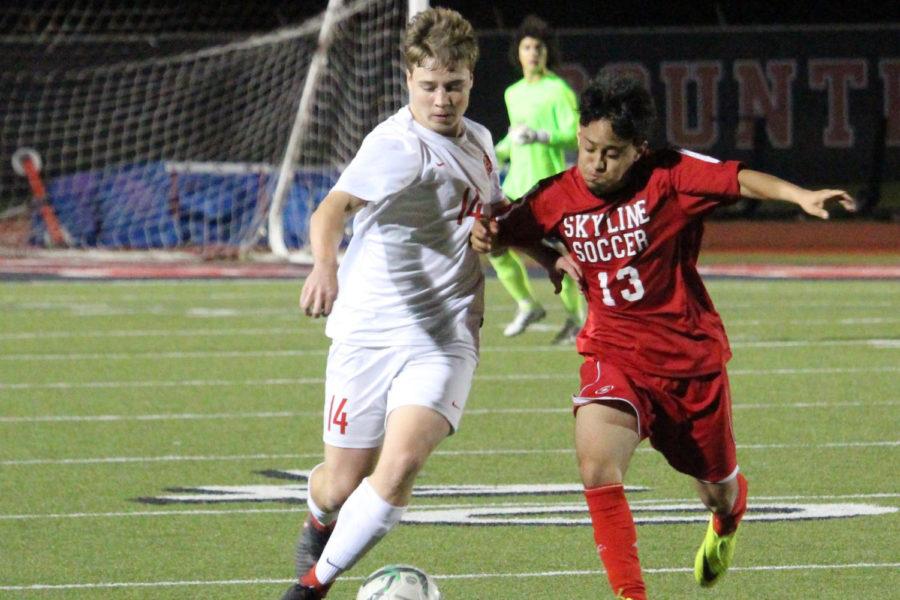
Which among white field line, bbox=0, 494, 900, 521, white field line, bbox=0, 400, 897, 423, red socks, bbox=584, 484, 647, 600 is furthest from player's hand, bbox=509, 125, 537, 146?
red socks, bbox=584, 484, 647, 600

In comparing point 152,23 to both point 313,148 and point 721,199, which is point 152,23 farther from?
point 721,199

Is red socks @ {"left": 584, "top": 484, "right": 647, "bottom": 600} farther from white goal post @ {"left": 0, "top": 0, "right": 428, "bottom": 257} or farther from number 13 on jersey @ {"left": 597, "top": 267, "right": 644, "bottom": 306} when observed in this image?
white goal post @ {"left": 0, "top": 0, "right": 428, "bottom": 257}

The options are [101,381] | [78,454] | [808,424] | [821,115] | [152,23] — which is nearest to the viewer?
[78,454]

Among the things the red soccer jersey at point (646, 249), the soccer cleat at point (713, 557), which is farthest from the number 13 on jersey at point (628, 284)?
the soccer cleat at point (713, 557)

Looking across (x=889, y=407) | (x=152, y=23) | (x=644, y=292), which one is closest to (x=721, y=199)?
(x=644, y=292)

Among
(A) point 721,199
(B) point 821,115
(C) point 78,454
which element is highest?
(A) point 721,199

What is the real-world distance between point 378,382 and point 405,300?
0.25 metres

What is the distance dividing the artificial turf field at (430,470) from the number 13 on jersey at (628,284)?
98 cm

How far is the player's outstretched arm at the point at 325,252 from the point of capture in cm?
468

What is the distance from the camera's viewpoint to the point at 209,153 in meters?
24.4

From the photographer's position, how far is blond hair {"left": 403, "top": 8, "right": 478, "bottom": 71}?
5180mm

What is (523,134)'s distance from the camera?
11531mm

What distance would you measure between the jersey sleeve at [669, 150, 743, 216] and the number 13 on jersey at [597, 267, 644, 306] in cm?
25

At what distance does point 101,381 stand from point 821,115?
14.8 metres
